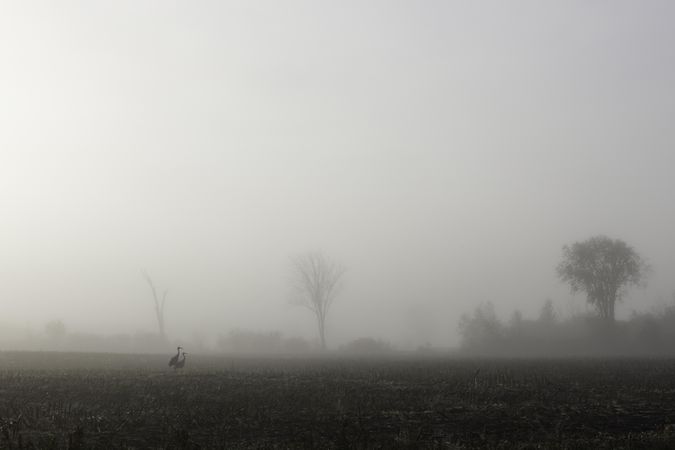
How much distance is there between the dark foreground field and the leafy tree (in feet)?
162

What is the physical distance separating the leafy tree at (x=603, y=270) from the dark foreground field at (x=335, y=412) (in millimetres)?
49263

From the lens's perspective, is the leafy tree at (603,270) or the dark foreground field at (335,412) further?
the leafy tree at (603,270)

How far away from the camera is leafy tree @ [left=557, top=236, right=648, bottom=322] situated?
70375 millimetres

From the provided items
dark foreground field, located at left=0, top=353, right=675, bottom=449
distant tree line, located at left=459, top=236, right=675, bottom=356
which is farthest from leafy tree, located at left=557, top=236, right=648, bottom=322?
dark foreground field, located at left=0, top=353, right=675, bottom=449

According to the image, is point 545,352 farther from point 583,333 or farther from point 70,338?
point 70,338

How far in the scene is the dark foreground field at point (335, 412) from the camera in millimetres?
13055

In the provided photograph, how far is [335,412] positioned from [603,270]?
64.6 meters

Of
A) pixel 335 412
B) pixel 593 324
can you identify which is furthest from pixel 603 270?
pixel 335 412

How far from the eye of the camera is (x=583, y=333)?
71562 millimetres

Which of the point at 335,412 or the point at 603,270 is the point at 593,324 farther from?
the point at 335,412

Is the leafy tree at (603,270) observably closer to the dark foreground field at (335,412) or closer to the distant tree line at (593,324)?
the distant tree line at (593,324)

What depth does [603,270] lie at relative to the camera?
233ft

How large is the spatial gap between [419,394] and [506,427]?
5733 mm

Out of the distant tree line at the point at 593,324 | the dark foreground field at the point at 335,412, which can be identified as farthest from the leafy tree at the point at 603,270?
the dark foreground field at the point at 335,412
